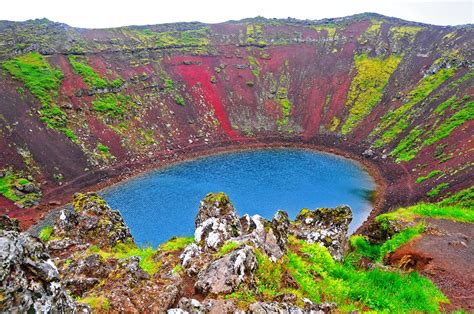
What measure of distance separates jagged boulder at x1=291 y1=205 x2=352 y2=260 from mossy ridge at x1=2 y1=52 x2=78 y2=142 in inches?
2216

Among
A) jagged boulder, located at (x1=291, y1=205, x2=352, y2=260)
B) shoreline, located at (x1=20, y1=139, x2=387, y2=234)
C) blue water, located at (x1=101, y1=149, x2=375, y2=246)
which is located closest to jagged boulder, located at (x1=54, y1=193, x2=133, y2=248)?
jagged boulder, located at (x1=291, y1=205, x2=352, y2=260)

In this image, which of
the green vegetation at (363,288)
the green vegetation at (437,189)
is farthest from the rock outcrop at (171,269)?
the green vegetation at (437,189)

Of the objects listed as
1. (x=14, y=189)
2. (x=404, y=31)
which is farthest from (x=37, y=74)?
(x=404, y=31)

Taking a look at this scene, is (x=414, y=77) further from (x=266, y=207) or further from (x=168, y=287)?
(x=168, y=287)

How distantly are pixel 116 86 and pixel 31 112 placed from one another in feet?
70.3

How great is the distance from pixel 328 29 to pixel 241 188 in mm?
81261

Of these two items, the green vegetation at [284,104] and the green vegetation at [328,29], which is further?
the green vegetation at [328,29]

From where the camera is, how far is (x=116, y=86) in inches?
3324

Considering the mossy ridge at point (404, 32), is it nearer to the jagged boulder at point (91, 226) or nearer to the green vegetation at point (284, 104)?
the green vegetation at point (284, 104)

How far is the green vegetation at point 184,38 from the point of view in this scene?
10805 centimetres

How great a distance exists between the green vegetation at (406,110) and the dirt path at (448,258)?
181 feet

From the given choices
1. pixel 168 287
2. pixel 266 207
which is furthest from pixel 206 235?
pixel 266 207

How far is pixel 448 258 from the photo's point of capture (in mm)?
17438

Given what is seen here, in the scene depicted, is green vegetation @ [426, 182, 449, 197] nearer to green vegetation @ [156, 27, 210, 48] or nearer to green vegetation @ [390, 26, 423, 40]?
green vegetation @ [390, 26, 423, 40]
